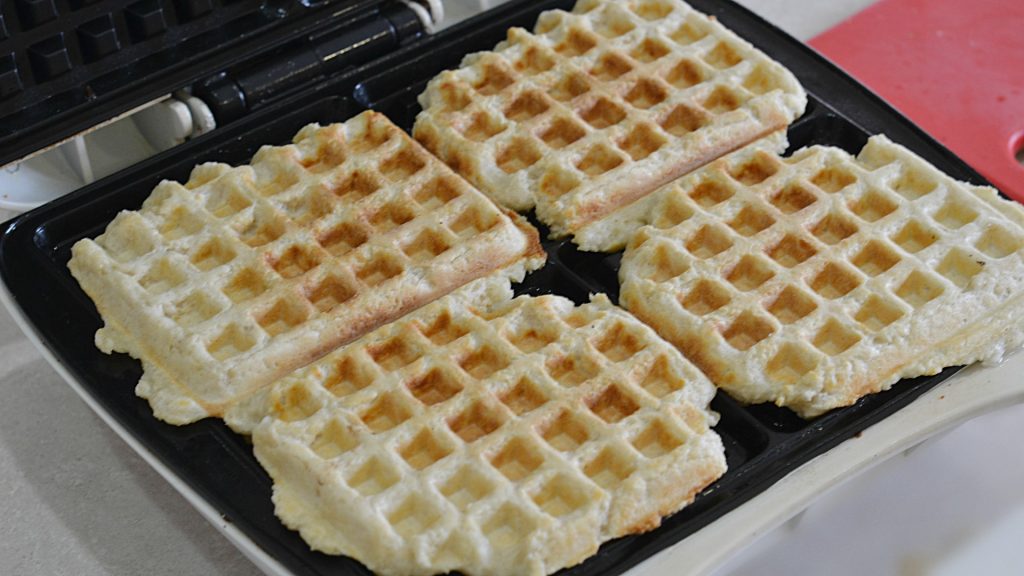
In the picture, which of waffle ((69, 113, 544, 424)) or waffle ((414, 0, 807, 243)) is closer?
waffle ((69, 113, 544, 424))

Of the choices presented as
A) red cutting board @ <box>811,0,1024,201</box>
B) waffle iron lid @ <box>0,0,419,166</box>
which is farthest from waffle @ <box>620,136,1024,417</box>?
waffle iron lid @ <box>0,0,419,166</box>

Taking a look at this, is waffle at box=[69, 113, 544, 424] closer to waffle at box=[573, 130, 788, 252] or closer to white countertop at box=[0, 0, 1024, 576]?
waffle at box=[573, 130, 788, 252]

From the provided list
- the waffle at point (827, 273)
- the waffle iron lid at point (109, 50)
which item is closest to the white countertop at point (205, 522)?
the waffle at point (827, 273)

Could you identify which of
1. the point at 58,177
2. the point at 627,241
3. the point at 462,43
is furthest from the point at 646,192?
the point at 58,177

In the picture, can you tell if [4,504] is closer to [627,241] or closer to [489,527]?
[489,527]

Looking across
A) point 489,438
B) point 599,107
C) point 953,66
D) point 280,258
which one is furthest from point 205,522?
point 953,66
